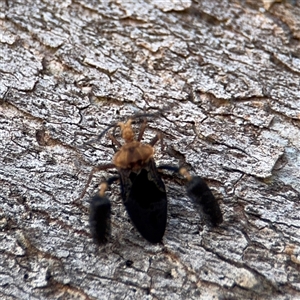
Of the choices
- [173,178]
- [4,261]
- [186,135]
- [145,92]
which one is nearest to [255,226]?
[173,178]

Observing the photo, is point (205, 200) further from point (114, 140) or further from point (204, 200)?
point (114, 140)

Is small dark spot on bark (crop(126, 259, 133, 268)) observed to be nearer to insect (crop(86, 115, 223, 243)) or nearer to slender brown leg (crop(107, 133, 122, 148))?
insect (crop(86, 115, 223, 243))

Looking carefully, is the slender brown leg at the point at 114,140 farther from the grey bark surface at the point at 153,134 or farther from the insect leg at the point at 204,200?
the insect leg at the point at 204,200

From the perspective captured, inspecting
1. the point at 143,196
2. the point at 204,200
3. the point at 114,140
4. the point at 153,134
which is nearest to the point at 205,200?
the point at 204,200

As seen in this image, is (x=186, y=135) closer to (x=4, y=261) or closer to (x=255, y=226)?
(x=255, y=226)

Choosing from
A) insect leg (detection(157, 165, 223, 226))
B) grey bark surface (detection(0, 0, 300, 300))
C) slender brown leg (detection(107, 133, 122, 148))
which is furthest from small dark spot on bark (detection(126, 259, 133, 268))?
slender brown leg (detection(107, 133, 122, 148))

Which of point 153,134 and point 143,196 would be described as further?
point 153,134

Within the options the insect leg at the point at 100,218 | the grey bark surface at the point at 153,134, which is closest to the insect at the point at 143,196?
the insect leg at the point at 100,218
